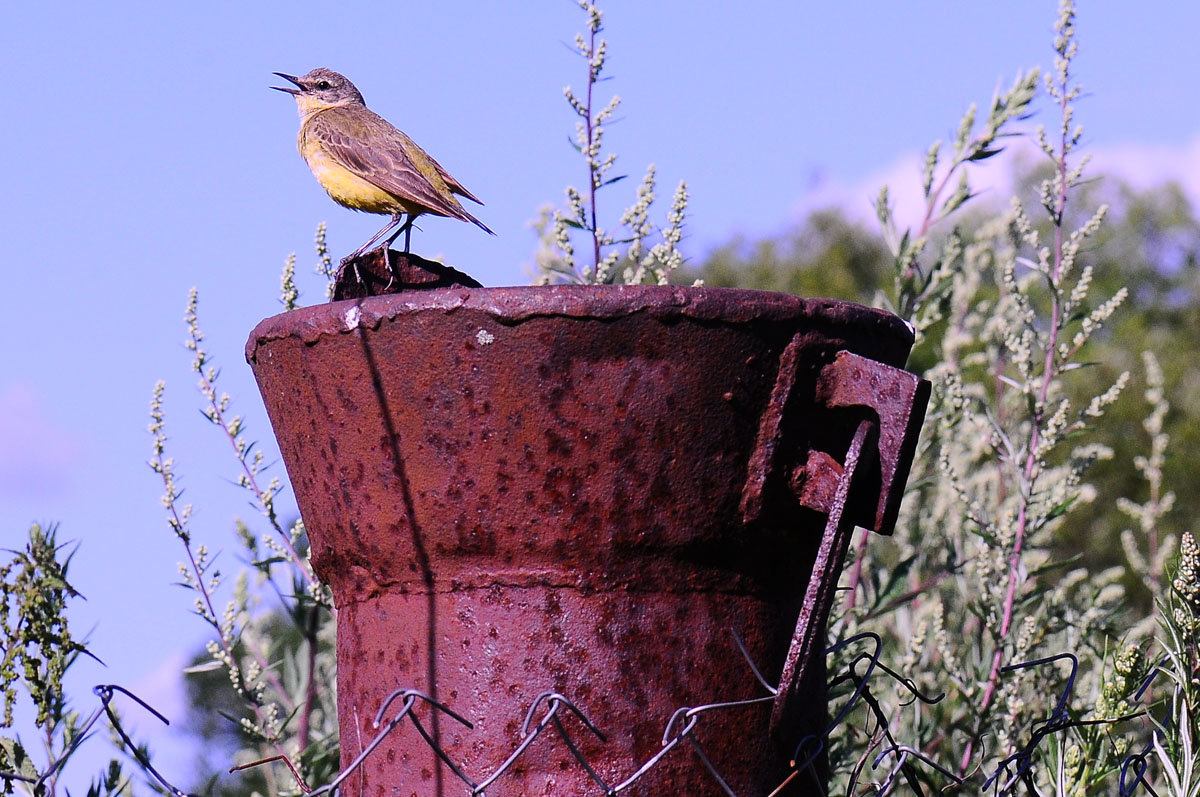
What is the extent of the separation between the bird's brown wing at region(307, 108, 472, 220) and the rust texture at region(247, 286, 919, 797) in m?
1.44

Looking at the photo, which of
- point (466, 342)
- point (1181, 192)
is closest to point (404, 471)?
point (466, 342)

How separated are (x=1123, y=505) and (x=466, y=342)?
13.5 feet

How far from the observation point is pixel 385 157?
3.98 metres

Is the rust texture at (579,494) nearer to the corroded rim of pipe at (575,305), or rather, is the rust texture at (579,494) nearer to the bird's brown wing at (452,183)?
the corroded rim of pipe at (575,305)

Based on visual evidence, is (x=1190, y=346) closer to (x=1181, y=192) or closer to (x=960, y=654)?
(x=1181, y=192)

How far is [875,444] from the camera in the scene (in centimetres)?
234

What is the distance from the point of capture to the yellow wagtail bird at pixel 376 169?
3.78 meters

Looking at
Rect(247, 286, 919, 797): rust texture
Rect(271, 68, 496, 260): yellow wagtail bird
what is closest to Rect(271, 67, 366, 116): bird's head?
Rect(271, 68, 496, 260): yellow wagtail bird

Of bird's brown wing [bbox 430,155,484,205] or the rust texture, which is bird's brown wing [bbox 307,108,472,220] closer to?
bird's brown wing [bbox 430,155,484,205]

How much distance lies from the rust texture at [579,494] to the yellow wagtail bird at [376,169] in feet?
4.13

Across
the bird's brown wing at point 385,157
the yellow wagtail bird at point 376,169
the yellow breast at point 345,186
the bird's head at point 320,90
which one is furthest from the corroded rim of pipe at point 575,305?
the bird's head at point 320,90

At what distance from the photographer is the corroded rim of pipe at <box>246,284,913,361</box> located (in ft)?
7.27

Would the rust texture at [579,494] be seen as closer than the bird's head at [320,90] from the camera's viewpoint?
Yes

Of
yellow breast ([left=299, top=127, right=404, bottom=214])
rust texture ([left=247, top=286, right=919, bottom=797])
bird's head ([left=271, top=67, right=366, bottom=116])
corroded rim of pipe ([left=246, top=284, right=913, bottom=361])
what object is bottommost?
rust texture ([left=247, top=286, right=919, bottom=797])
